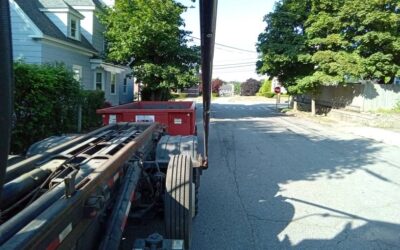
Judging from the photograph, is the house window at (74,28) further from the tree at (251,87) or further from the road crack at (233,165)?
the tree at (251,87)

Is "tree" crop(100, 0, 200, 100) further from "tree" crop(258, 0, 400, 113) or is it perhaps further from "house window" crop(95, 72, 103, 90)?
"tree" crop(258, 0, 400, 113)

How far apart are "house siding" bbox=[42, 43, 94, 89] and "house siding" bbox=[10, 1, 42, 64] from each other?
39 cm

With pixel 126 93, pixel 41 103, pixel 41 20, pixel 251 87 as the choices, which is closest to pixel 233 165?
pixel 41 103

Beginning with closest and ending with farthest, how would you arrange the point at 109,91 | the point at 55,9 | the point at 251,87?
the point at 55,9, the point at 109,91, the point at 251,87

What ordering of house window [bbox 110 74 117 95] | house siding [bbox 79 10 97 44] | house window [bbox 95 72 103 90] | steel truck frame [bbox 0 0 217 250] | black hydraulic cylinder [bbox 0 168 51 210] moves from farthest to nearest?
house window [bbox 110 74 117 95], house window [bbox 95 72 103 90], house siding [bbox 79 10 97 44], black hydraulic cylinder [bbox 0 168 51 210], steel truck frame [bbox 0 0 217 250]

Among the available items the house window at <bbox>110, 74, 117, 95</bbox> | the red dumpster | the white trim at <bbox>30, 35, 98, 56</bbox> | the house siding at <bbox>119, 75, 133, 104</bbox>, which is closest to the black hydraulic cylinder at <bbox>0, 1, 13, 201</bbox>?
the red dumpster

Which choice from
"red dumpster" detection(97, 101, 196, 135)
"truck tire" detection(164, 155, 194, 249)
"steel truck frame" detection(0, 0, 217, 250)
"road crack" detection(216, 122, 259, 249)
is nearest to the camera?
"steel truck frame" detection(0, 0, 217, 250)

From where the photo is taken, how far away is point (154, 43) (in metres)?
23.3

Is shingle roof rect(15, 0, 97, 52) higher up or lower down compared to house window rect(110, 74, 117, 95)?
higher up

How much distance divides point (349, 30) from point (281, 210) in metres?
21.1

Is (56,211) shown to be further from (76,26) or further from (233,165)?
(76,26)

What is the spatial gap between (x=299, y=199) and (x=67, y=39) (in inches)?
694

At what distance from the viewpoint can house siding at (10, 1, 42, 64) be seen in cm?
1867

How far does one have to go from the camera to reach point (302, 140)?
14930 millimetres
